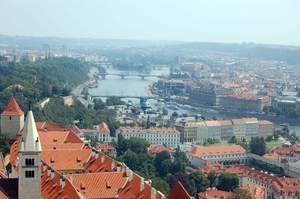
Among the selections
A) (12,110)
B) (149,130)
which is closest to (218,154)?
(149,130)

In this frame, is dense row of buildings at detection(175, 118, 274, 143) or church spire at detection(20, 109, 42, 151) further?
dense row of buildings at detection(175, 118, 274, 143)

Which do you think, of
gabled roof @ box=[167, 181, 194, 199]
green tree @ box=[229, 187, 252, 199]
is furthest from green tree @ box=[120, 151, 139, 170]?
gabled roof @ box=[167, 181, 194, 199]

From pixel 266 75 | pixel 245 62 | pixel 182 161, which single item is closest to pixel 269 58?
pixel 245 62

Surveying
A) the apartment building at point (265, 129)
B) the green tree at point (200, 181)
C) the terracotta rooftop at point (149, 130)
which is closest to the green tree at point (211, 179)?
the green tree at point (200, 181)

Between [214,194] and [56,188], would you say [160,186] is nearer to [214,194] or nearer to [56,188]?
[214,194]

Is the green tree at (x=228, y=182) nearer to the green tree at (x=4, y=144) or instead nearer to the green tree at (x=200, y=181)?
the green tree at (x=200, y=181)

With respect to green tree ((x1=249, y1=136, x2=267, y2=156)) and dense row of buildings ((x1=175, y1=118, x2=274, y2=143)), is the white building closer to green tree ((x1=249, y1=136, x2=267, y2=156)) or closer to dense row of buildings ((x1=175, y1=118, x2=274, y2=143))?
dense row of buildings ((x1=175, y1=118, x2=274, y2=143))

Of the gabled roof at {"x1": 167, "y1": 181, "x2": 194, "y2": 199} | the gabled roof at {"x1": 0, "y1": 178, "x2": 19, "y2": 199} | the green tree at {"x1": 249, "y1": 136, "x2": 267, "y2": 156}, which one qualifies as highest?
the gabled roof at {"x1": 0, "y1": 178, "x2": 19, "y2": 199}
